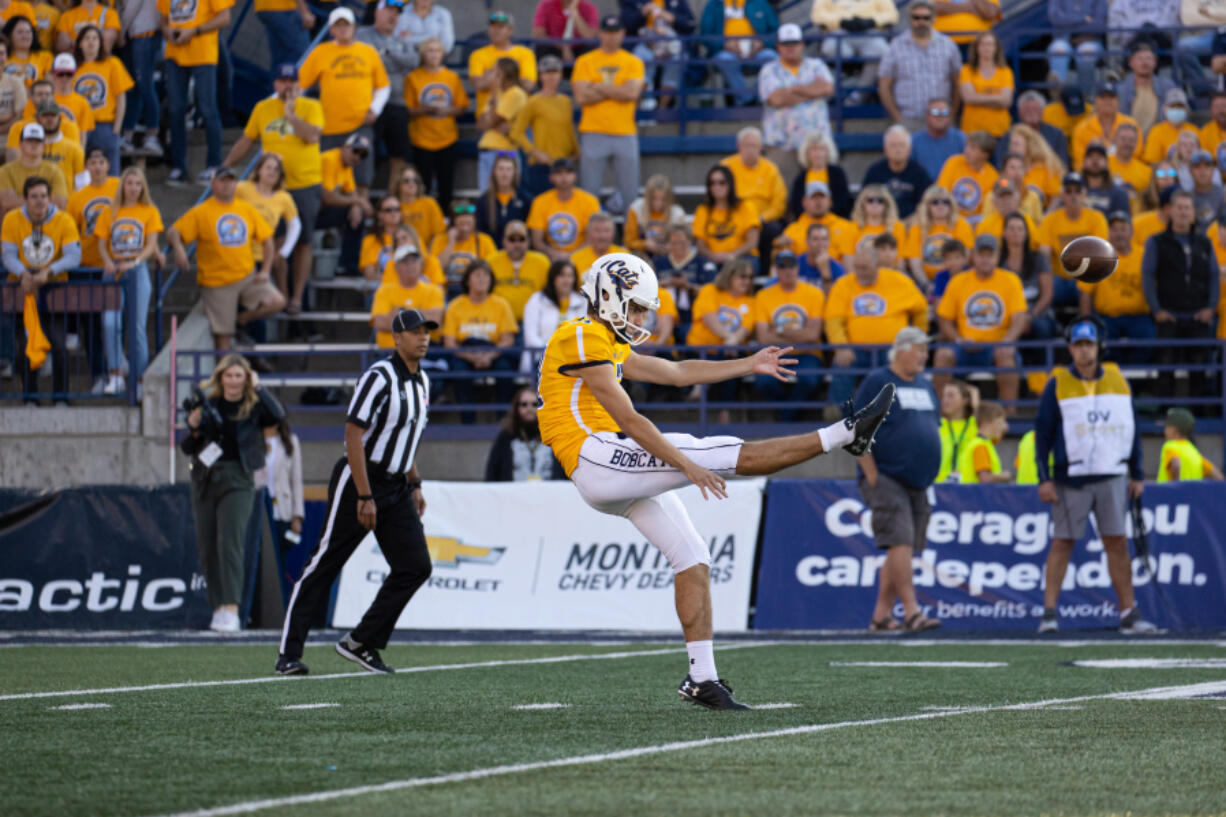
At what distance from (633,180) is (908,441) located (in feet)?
23.8

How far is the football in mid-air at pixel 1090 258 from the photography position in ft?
34.6

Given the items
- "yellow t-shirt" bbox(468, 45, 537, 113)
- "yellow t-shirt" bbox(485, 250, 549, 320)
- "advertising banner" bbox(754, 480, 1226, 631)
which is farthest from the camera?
"yellow t-shirt" bbox(468, 45, 537, 113)

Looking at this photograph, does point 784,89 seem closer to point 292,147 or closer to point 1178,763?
point 292,147

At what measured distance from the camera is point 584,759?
6.44 metres

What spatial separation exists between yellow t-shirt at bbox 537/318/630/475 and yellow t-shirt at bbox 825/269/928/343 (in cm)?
896

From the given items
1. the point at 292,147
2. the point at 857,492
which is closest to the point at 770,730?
the point at 857,492

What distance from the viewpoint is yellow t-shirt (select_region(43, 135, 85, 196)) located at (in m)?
18.8

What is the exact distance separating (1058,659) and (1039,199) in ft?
26.4

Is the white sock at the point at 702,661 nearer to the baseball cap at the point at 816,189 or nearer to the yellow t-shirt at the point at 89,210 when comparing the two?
the baseball cap at the point at 816,189

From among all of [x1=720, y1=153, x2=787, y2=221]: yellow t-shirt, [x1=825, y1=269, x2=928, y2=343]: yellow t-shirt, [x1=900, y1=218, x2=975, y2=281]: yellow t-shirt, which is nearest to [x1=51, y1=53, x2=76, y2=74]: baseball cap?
[x1=720, y1=153, x2=787, y2=221]: yellow t-shirt

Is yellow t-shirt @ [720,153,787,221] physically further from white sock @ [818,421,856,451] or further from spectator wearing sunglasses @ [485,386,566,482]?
white sock @ [818,421,856,451]

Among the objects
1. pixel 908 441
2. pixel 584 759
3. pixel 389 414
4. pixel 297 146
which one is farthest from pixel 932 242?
pixel 584 759

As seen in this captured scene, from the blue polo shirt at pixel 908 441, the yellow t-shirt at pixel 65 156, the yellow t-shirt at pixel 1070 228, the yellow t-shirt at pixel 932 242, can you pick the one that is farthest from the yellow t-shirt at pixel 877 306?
the yellow t-shirt at pixel 65 156

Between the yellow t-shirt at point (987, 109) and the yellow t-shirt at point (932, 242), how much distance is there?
204 centimetres
